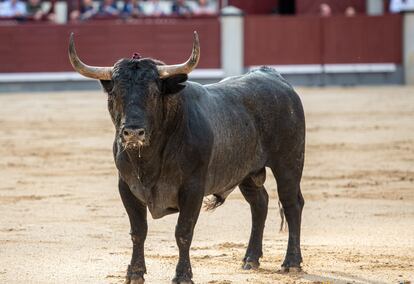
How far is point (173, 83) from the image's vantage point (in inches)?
216

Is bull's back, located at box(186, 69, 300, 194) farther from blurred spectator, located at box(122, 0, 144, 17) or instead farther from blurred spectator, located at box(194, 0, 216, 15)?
blurred spectator, located at box(194, 0, 216, 15)

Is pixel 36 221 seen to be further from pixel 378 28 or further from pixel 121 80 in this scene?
pixel 378 28

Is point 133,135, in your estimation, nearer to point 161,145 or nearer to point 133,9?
point 161,145

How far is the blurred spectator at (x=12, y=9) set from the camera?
2131 cm

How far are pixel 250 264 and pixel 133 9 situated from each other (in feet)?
51.1

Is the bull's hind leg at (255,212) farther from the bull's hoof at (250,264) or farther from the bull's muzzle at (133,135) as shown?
the bull's muzzle at (133,135)

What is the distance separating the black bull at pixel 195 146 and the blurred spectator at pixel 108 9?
15.1m

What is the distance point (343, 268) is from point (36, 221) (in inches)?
106

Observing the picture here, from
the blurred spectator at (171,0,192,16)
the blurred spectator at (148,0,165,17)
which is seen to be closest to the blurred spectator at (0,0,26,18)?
the blurred spectator at (148,0,165,17)

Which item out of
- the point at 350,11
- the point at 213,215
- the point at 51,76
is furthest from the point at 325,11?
the point at 213,215

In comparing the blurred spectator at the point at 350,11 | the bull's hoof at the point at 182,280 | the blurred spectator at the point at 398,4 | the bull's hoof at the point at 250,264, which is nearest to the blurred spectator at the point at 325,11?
the blurred spectator at the point at 350,11

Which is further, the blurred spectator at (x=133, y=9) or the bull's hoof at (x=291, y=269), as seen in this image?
the blurred spectator at (x=133, y=9)

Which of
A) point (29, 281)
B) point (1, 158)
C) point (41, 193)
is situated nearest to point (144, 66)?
point (29, 281)

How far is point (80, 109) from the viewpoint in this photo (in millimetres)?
17094
